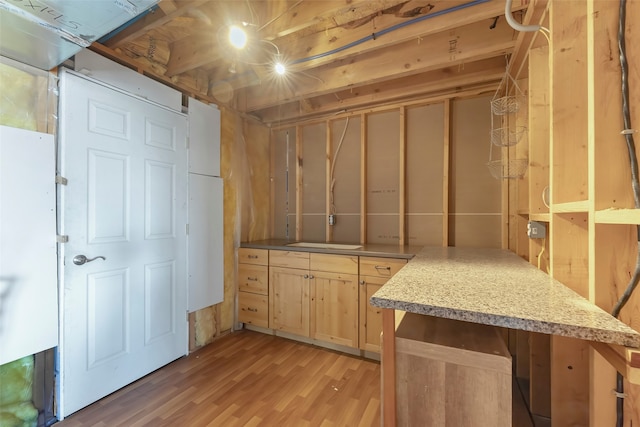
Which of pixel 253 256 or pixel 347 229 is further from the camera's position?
pixel 347 229

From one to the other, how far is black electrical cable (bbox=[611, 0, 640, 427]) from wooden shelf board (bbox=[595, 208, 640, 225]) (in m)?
0.10

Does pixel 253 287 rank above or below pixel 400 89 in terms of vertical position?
below

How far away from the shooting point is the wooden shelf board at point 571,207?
1013 millimetres

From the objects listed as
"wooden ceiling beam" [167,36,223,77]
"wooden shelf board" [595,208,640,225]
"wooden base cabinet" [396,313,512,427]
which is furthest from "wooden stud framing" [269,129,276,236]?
"wooden shelf board" [595,208,640,225]

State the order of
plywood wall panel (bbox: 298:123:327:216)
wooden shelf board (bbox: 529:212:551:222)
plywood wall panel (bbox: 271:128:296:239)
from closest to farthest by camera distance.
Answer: wooden shelf board (bbox: 529:212:551:222), plywood wall panel (bbox: 298:123:327:216), plywood wall panel (bbox: 271:128:296:239)

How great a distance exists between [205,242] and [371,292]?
164cm

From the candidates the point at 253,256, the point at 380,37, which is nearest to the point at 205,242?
the point at 253,256

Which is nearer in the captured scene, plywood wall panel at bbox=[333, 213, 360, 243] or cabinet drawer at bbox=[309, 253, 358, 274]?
cabinet drawer at bbox=[309, 253, 358, 274]

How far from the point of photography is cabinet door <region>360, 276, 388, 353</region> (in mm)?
2312

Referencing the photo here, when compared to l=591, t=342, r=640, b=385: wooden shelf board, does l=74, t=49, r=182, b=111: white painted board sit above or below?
above

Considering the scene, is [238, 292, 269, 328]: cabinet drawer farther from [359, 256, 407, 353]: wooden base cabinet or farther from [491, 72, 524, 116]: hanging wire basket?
[491, 72, 524, 116]: hanging wire basket

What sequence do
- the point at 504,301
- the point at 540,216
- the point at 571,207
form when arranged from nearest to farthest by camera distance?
1. the point at 504,301
2. the point at 571,207
3. the point at 540,216

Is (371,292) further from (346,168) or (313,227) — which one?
(346,168)

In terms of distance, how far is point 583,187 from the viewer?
122 centimetres
